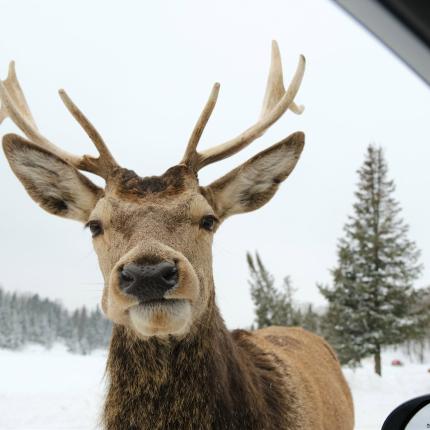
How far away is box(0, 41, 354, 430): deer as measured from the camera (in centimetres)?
178

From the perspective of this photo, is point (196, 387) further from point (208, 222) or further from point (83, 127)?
point (83, 127)

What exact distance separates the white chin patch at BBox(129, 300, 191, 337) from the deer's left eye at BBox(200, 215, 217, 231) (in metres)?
0.56

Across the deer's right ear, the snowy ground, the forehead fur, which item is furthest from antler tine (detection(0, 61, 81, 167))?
the snowy ground

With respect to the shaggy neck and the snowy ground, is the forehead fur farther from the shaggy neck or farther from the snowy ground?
the snowy ground

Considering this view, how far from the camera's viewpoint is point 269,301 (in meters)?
10.5

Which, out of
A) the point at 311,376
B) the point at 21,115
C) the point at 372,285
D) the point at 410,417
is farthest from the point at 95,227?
the point at 372,285

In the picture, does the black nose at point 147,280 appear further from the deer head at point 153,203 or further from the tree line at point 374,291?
the tree line at point 374,291

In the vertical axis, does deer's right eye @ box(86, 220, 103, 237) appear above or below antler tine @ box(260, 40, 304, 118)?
below

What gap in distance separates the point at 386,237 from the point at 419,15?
1287 centimetres

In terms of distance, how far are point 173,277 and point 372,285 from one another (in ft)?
41.6

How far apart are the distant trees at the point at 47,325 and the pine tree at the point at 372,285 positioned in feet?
35.2

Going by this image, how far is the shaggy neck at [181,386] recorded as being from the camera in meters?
1.96

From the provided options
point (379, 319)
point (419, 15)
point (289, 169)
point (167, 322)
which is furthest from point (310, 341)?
point (379, 319)

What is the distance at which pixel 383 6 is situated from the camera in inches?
72.5
